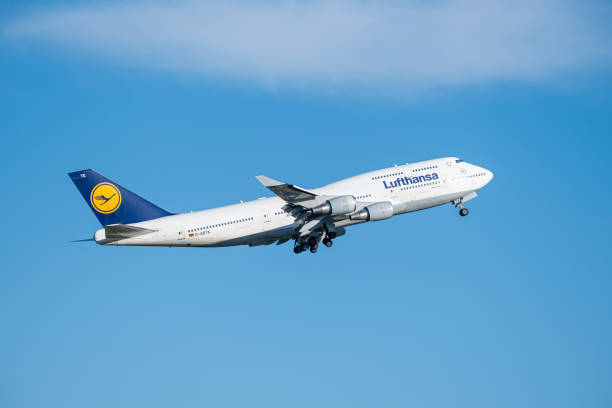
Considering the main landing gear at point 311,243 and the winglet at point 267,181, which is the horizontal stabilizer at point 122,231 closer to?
the winglet at point 267,181

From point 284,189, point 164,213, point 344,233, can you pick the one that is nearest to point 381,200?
point 344,233

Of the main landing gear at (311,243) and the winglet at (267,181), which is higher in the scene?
the winglet at (267,181)

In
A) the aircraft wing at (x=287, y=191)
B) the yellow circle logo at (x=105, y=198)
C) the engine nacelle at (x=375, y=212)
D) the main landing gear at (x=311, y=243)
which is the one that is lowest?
the main landing gear at (x=311, y=243)

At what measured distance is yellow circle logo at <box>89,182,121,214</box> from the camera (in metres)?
49.7

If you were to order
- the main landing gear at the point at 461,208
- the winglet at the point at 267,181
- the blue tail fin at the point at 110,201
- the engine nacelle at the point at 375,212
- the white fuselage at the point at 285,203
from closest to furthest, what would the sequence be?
1. the winglet at the point at 267,181
2. the white fuselage at the point at 285,203
3. the blue tail fin at the point at 110,201
4. the engine nacelle at the point at 375,212
5. the main landing gear at the point at 461,208

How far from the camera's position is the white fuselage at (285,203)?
49500mm

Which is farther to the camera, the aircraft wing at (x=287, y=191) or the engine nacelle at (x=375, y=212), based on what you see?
the engine nacelle at (x=375, y=212)

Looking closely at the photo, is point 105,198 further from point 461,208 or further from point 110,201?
point 461,208

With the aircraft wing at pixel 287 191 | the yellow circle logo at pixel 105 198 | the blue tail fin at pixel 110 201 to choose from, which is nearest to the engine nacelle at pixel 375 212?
the aircraft wing at pixel 287 191

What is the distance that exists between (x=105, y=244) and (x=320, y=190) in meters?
17.5

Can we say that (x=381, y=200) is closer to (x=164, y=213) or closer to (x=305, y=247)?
(x=305, y=247)

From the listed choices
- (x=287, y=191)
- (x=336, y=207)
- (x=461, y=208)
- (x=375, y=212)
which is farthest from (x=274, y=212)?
(x=461, y=208)

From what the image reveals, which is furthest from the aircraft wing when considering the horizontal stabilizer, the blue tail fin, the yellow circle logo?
the yellow circle logo

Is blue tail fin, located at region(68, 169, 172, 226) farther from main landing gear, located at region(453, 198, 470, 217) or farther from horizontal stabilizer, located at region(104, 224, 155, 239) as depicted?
main landing gear, located at region(453, 198, 470, 217)
